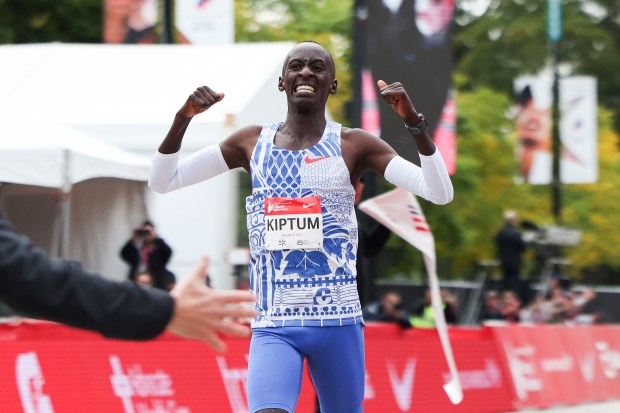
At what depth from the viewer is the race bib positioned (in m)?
5.72

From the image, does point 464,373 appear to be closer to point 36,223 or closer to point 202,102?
point 36,223

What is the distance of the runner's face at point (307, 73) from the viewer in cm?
589

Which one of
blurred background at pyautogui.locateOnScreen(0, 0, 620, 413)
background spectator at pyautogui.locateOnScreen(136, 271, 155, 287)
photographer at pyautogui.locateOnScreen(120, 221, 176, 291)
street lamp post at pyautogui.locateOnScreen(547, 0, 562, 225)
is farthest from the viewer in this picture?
street lamp post at pyautogui.locateOnScreen(547, 0, 562, 225)

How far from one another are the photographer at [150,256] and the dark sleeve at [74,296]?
9.38 meters

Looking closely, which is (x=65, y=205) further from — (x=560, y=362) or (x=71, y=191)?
(x=560, y=362)

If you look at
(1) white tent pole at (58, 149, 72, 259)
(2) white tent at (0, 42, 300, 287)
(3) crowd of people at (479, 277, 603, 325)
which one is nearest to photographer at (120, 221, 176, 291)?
(1) white tent pole at (58, 149, 72, 259)

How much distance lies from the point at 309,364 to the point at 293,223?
624 mm

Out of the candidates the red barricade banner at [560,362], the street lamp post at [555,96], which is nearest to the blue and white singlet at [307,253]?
the red barricade banner at [560,362]

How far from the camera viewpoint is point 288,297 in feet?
18.9

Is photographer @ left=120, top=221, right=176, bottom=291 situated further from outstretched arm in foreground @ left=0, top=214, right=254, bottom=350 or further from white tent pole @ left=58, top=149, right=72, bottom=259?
outstretched arm in foreground @ left=0, top=214, right=254, bottom=350

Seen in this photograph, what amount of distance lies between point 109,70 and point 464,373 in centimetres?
645

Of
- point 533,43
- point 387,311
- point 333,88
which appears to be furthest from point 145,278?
point 533,43

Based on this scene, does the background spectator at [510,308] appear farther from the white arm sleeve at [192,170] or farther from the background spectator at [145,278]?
the white arm sleeve at [192,170]

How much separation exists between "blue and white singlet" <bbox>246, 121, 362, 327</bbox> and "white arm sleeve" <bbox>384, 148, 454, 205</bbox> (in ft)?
0.67
